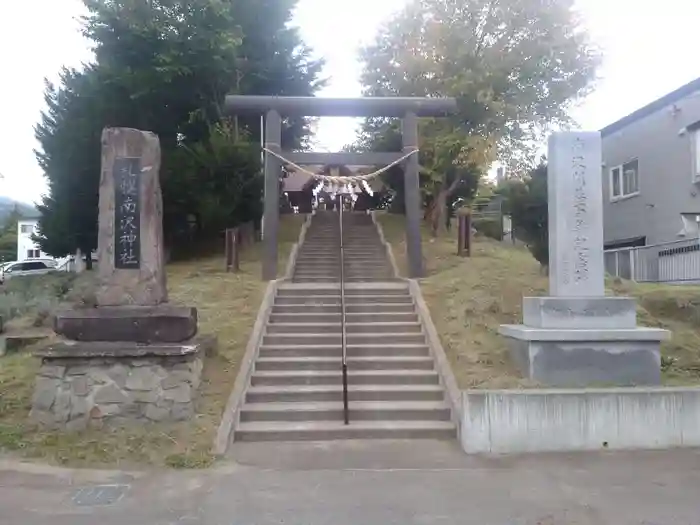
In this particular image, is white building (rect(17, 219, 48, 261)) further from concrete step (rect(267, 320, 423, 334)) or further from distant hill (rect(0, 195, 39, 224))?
concrete step (rect(267, 320, 423, 334))

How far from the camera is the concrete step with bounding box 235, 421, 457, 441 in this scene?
25.5ft

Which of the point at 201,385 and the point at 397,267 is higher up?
the point at 397,267

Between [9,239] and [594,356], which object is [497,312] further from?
[9,239]

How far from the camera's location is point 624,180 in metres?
22.3

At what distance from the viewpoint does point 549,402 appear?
7.39 m

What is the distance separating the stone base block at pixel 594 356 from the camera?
8.37m

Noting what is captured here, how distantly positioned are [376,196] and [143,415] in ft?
67.4

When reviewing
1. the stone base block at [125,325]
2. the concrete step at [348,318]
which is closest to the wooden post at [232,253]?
the concrete step at [348,318]

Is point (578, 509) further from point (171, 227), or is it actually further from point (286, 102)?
point (171, 227)

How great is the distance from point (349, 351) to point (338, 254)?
289 inches

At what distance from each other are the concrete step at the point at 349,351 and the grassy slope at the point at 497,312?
0.46m

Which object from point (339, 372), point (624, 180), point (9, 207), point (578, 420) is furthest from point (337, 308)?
point (9, 207)

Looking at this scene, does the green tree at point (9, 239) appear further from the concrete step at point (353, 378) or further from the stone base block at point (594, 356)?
the stone base block at point (594, 356)

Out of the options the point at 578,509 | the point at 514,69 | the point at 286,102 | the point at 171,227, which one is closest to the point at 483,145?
the point at 514,69
